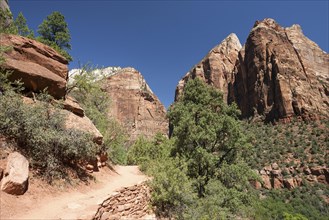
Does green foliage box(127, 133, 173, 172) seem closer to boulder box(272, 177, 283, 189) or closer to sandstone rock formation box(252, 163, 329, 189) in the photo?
sandstone rock formation box(252, 163, 329, 189)

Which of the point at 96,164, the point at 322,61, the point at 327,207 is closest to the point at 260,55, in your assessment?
the point at 322,61

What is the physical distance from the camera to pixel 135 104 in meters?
91.1

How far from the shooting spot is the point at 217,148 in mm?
16469

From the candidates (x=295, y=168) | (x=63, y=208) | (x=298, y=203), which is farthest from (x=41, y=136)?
(x=295, y=168)

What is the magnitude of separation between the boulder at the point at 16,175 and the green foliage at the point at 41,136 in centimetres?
75

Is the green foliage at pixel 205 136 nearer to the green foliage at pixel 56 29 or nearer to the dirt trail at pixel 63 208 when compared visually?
the dirt trail at pixel 63 208

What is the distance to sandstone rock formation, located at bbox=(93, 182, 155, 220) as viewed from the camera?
26.2ft

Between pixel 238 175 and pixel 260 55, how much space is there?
65.1m

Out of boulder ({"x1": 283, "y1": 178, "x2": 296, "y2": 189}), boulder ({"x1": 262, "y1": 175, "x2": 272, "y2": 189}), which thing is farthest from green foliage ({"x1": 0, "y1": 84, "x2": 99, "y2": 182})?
boulder ({"x1": 283, "y1": 178, "x2": 296, "y2": 189})

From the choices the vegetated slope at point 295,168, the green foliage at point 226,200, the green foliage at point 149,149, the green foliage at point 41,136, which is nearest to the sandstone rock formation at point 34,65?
the green foliage at point 41,136

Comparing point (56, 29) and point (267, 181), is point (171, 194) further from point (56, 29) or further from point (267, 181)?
point (267, 181)

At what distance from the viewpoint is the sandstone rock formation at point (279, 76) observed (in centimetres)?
6019

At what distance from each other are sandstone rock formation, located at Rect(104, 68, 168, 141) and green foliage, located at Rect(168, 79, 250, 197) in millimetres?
68301

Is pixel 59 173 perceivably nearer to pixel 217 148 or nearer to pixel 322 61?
pixel 217 148
